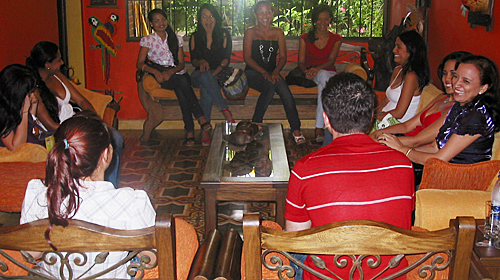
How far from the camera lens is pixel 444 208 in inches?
91.0

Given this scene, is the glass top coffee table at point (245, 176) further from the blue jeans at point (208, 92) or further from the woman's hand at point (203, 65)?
the woman's hand at point (203, 65)

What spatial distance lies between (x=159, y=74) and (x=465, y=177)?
352 cm

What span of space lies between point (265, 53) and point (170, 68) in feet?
3.35

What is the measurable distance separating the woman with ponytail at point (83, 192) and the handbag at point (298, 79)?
3.95 meters

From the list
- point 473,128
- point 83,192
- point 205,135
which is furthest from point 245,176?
point 205,135

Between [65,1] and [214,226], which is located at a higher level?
[65,1]

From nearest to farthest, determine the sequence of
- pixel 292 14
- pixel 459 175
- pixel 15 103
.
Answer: pixel 459 175
pixel 15 103
pixel 292 14

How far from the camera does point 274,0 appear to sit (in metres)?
6.06

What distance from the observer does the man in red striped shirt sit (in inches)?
60.3

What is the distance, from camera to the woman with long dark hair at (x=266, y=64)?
538 centimetres

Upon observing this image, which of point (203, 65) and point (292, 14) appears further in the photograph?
point (292, 14)

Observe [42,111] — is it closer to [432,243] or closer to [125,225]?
[125,225]

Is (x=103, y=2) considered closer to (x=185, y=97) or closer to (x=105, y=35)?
(x=105, y=35)

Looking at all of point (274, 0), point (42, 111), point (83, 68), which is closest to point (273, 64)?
point (274, 0)
